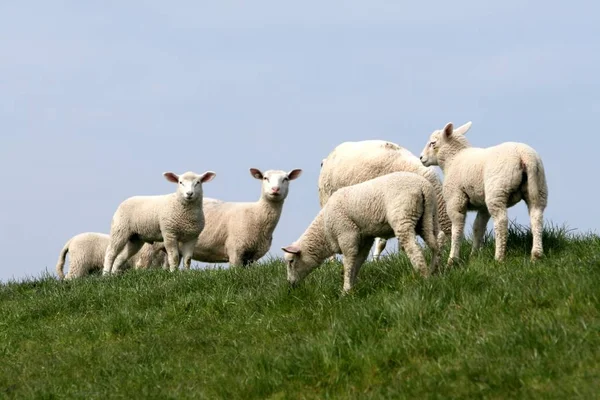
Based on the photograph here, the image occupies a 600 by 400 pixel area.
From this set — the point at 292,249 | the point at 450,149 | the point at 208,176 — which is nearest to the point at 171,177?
the point at 208,176

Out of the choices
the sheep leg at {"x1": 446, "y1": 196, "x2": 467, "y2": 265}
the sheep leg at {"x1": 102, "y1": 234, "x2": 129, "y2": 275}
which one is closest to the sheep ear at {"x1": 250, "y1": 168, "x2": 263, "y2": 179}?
the sheep leg at {"x1": 102, "y1": 234, "x2": 129, "y2": 275}

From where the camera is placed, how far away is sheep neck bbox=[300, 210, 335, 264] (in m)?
10.9

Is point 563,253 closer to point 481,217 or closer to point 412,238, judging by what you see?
point 481,217

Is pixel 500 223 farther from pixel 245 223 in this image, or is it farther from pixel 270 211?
pixel 245 223

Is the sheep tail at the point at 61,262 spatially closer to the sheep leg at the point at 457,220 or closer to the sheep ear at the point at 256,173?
the sheep ear at the point at 256,173

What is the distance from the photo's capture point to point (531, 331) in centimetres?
718

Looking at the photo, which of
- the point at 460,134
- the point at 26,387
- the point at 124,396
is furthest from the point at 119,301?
the point at 460,134

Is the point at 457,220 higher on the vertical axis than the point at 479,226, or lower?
higher

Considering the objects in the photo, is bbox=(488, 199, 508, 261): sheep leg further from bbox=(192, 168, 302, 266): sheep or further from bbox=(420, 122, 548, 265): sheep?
bbox=(192, 168, 302, 266): sheep

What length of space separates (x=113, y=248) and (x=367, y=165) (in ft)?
18.0

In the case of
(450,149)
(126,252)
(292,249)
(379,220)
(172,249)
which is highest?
(450,149)

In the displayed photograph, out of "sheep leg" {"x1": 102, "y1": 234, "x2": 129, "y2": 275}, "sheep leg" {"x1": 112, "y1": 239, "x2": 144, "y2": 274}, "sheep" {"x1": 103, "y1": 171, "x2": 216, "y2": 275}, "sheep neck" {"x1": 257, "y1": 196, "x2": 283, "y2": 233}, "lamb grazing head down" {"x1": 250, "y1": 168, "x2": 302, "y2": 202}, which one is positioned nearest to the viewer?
"lamb grazing head down" {"x1": 250, "y1": 168, "x2": 302, "y2": 202}

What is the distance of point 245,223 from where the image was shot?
54.4ft

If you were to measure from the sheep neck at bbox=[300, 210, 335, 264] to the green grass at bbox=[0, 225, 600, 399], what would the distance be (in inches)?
14.2
